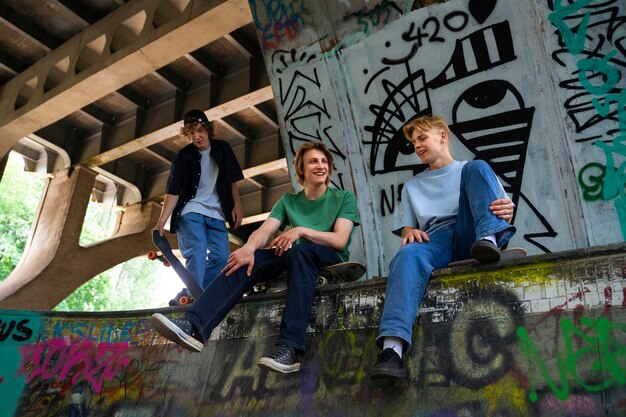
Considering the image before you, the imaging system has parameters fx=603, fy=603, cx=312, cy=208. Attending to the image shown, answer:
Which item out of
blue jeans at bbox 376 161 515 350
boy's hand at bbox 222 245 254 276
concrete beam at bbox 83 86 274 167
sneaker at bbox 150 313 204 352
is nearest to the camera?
blue jeans at bbox 376 161 515 350

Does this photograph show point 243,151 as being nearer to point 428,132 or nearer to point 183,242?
point 183,242

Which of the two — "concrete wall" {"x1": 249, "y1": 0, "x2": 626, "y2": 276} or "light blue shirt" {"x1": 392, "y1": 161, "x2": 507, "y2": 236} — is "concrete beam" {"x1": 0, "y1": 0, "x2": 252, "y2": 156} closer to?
"concrete wall" {"x1": 249, "y1": 0, "x2": 626, "y2": 276}

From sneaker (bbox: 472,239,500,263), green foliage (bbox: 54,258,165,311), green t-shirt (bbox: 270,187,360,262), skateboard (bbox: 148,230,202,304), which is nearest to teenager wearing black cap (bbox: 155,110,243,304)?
skateboard (bbox: 148,230,202,304)

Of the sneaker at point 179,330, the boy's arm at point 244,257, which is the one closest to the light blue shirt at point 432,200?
the boy's arm at point 244,257

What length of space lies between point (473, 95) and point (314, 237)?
2626 millimetres

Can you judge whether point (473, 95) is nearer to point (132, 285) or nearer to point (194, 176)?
point (194, 176)

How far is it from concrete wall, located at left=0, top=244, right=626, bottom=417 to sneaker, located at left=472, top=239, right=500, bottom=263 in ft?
0.28

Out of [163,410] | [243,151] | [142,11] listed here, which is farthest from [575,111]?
[243,151]

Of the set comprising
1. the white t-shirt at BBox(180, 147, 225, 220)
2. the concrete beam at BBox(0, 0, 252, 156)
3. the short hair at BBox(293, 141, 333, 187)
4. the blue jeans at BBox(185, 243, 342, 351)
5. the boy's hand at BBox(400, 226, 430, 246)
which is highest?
the concrete beam at BBox(0, 0, 252, 156)

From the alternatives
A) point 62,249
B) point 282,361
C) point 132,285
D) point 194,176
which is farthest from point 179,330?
point 132,285

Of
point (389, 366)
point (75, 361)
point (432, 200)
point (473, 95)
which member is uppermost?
point (473, 95)

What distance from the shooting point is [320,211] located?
467cm

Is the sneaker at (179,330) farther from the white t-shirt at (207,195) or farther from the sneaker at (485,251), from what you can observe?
the white t-shirt at (207,195)

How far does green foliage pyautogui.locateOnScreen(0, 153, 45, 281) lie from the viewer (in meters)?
26.3
